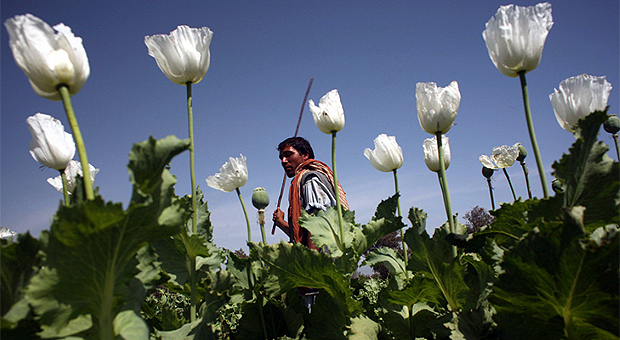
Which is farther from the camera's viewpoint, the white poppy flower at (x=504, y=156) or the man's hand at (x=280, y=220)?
the man's hand at (x=280, y=220)

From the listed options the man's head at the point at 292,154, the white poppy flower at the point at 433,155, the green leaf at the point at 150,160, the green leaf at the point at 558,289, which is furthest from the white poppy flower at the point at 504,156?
the green leaf at the point at 150,160

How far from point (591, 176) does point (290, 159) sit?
11.4 feet

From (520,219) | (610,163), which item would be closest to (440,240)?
(520,219)

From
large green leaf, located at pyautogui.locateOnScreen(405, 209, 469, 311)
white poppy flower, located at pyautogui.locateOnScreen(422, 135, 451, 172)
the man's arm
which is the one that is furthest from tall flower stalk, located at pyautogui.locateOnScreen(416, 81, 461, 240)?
the man's arm

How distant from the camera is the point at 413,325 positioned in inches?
60.1

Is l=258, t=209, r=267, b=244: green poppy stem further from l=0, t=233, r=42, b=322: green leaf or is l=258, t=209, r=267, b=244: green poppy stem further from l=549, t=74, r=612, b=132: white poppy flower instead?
l=549, t=74, r=612, b=132: white poppy flower

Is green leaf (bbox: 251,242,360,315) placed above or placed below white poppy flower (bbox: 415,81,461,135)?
below

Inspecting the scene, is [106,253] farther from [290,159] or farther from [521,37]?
[290,159]

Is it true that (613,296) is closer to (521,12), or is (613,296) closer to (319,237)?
(521,12)

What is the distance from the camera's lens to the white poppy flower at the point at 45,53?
91 cm

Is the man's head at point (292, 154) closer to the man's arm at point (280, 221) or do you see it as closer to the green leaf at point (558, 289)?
the man's arm at point (280, 221)

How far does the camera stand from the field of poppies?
88cm

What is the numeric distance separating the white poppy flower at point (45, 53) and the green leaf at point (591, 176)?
1.34 metres

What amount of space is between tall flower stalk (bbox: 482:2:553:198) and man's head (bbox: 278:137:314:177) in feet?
10.6
